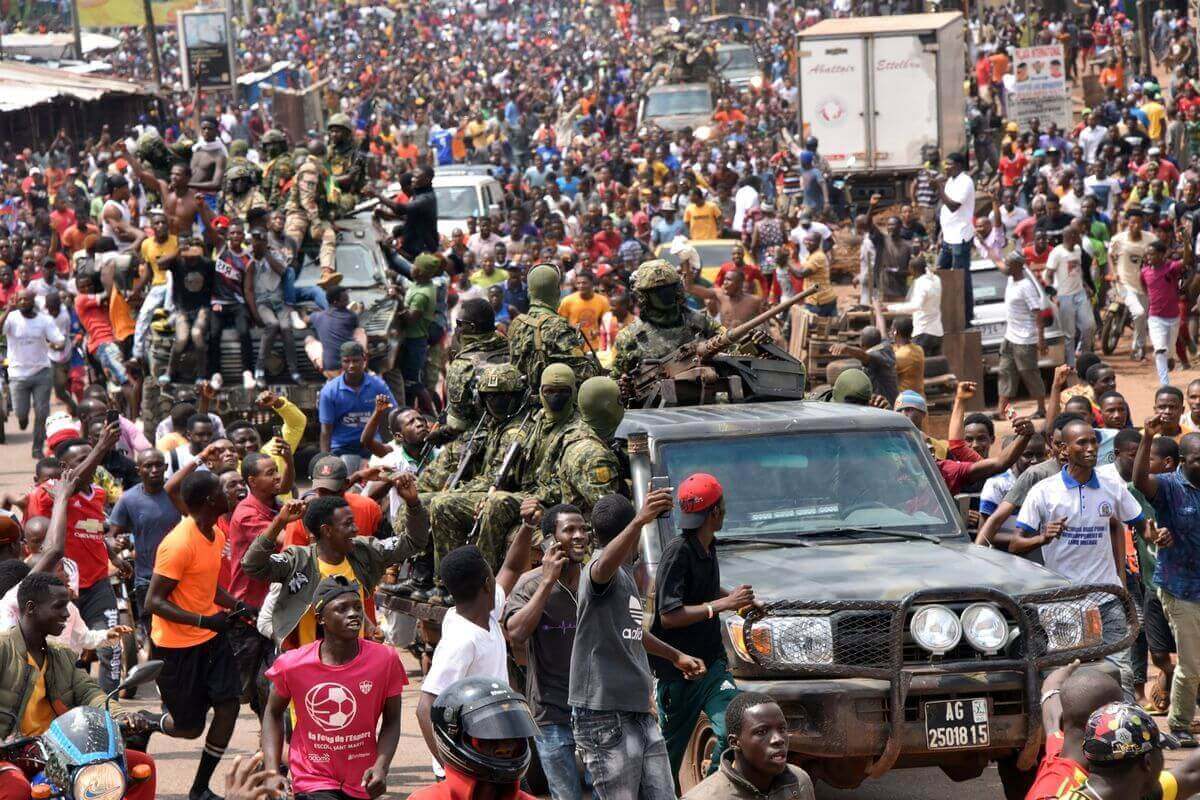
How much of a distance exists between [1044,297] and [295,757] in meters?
13.6

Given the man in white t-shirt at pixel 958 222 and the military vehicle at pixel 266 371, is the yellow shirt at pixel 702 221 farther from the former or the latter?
the military vehicle at pixel 266 371

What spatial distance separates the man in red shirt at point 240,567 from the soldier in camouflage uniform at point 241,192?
923 cm

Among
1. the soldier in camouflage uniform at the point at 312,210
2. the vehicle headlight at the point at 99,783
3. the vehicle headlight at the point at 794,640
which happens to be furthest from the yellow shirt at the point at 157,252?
the vehicle headlight at the point at 99,783

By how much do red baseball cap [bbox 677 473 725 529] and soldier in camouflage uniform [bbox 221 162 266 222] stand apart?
445 inches

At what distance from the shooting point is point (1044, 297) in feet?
61.5

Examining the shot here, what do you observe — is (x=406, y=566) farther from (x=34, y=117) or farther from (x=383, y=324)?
(x=34, y=117)

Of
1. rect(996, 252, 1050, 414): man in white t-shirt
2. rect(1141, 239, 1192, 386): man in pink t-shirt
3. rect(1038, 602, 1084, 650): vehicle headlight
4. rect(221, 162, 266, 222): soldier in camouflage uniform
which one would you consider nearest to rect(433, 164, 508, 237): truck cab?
rect(221, 162, 266, 222): soldier in camouflage uniform

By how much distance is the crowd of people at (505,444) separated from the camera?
21.3 ft

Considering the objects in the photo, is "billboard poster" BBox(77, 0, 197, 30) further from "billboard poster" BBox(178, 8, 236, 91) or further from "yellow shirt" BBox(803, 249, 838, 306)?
"yellow shirt" BBox(803, 249, 838, 306)

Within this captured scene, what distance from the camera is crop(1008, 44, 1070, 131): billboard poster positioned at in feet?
98.2

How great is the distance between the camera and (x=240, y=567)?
8.62 meters

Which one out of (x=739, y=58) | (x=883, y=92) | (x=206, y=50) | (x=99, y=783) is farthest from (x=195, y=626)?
(x=739, y=58)

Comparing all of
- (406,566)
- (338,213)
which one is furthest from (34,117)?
(406,566)

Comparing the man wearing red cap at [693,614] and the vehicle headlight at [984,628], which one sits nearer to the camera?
the man wearing red cap at [693,614]
